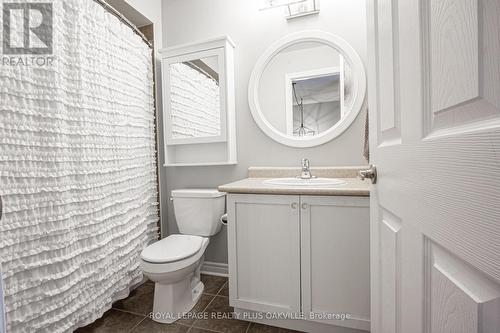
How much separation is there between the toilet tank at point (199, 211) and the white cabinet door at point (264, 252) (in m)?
0.41

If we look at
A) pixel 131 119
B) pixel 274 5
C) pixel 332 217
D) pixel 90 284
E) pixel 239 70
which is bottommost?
pixel 90 284

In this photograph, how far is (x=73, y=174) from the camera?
1.26m

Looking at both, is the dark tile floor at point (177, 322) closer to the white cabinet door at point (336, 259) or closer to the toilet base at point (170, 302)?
the toilet base at point (170, 302)

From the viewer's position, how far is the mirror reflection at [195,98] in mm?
1874

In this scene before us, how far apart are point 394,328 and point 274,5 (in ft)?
6.34

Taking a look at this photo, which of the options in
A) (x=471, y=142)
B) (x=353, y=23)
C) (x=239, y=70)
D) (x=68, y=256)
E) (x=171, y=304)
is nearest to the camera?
(x=471, y=142)

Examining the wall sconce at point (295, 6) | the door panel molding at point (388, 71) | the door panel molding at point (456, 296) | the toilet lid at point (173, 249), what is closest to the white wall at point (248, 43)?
the wall sconce at point (295, 6)

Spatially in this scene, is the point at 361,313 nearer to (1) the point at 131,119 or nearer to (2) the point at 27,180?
(2) the point at 27,180

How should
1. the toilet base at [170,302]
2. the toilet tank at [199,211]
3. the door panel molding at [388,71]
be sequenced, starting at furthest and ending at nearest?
1. the toilet tank at [199,211]
2. the toilet base at [170,302]
3. the door panel molding at [388,71]

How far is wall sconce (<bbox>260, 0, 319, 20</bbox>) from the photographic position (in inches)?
64.9

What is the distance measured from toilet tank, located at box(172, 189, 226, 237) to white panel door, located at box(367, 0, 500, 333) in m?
1.26

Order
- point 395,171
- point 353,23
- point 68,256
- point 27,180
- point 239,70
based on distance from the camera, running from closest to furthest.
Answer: point 395,171 → point 27,180 → point 68,256 → point 353,23 → point 239,70

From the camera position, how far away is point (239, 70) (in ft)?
6.22

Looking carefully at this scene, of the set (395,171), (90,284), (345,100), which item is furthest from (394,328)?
(90,284)
